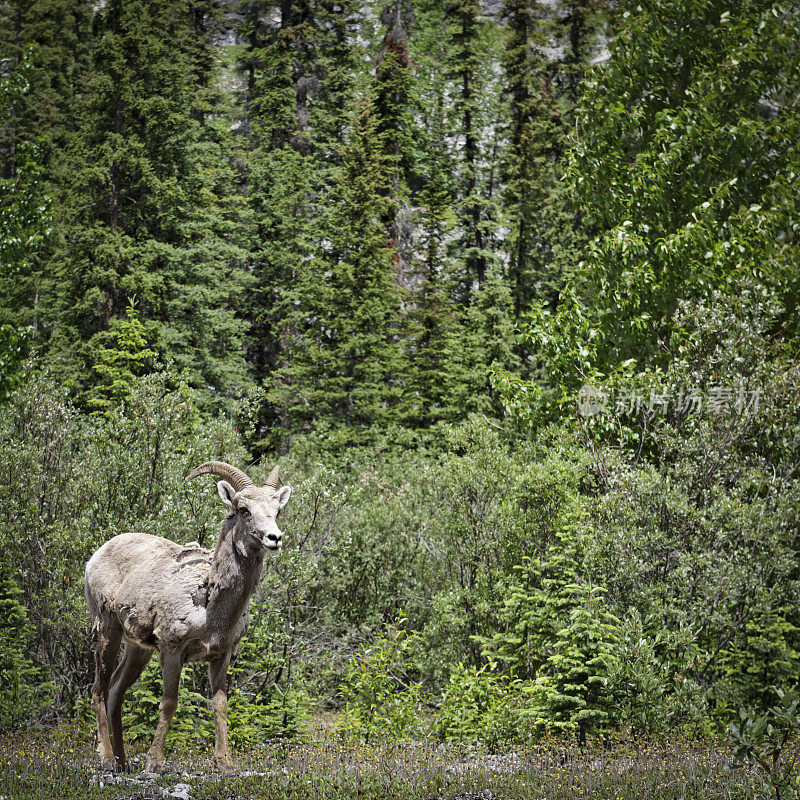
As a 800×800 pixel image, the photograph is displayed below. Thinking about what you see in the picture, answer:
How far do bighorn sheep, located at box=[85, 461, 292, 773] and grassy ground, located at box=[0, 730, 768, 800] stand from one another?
0.40 meters

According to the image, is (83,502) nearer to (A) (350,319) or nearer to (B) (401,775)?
(B) (401,775)

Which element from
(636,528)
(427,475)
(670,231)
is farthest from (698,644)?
(670,231)

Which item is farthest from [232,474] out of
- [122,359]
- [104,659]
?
[122,359]

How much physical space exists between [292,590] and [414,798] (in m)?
5.73

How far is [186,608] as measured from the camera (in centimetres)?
782

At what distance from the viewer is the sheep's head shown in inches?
291

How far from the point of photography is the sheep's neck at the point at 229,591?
305 inches

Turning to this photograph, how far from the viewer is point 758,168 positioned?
1505 cm

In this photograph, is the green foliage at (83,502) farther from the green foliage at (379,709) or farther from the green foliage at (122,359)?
the green foliage at (122,359)

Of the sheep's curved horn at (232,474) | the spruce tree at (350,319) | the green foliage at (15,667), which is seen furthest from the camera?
the spruce tree at (350,319)

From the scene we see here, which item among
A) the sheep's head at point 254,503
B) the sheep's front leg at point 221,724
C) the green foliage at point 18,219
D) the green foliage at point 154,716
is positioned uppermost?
the green foliage at point 18,219

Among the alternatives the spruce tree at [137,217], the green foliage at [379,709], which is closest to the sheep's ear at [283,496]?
the green foliage at [379,709]

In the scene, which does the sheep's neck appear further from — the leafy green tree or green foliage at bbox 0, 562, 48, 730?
the leafy green tree

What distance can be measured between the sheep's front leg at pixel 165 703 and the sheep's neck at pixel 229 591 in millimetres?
414
